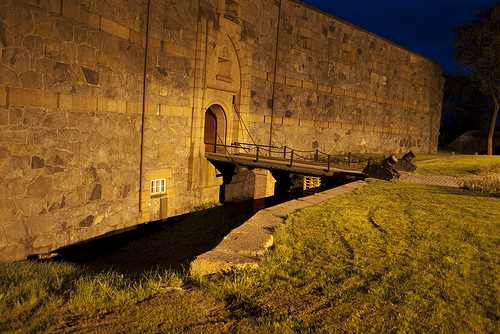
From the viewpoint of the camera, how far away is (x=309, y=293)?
14.0 ft

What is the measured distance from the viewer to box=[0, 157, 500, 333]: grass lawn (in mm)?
3639

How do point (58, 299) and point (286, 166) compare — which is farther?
point (286, 166)

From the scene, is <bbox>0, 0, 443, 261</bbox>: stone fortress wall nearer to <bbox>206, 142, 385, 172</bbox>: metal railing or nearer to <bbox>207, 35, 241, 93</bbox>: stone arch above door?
<bbox>207, 35, 241, 93</bbox>: stone arch above door

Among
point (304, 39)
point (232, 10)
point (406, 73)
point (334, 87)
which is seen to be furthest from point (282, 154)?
point (406, 73)

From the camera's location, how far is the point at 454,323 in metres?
3.72

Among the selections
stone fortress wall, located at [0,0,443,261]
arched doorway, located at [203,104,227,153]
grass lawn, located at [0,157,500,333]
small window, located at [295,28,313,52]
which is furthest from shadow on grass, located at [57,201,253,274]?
small window, located at [295,28,313,52]

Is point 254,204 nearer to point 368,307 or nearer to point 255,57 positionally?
point 255,57

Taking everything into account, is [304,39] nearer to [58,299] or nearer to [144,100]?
[144,100]

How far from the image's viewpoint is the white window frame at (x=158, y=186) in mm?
12086

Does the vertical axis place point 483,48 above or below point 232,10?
above

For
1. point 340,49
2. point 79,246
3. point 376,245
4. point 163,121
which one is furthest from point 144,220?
point 340,49

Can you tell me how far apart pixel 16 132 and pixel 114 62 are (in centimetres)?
321

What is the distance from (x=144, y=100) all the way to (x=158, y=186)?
279 centimetres

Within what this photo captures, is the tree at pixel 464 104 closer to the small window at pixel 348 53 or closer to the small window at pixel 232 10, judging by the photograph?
the small window at pixel 348 53
